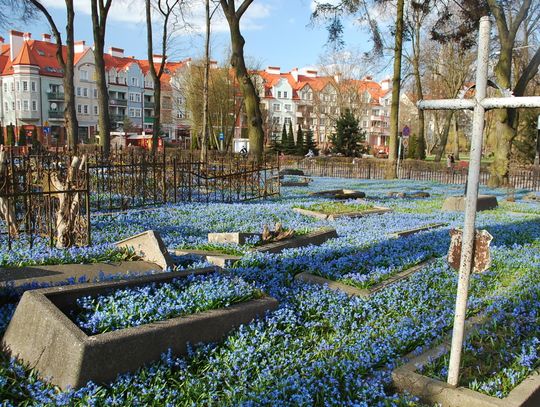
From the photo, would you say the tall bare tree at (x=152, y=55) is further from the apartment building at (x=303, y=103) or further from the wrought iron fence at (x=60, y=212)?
the apartment building at (x=303, y=103)

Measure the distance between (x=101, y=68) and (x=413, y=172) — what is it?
1748 cm

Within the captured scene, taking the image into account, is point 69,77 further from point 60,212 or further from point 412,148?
point 412,148

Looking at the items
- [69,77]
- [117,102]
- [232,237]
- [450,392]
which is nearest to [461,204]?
[232,237]

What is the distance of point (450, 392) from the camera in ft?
11.9

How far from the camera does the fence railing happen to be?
25094mm

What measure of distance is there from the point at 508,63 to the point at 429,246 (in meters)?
17.4

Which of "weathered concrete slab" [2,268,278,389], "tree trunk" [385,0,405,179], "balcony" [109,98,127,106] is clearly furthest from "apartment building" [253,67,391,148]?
"weathered concrete slab" [2,268,278,389]

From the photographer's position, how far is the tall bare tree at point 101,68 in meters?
23.8

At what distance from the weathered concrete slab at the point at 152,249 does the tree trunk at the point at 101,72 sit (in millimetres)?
18053

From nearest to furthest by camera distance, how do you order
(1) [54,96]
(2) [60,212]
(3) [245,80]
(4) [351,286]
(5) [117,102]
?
(4) [351,286], (2) [60,212], (3) [245,80], (1) [54,96], (5) [117,102]

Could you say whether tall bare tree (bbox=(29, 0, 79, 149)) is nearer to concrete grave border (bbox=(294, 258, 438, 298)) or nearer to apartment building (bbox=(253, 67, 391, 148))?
concrete grave border (bbox=(294, 258, 438, 298))

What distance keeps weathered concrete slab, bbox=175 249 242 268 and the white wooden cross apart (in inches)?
128

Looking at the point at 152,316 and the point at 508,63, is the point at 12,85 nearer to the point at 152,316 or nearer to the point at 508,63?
the point at 508,63

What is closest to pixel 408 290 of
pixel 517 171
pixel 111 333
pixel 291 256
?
pixel 291 256
